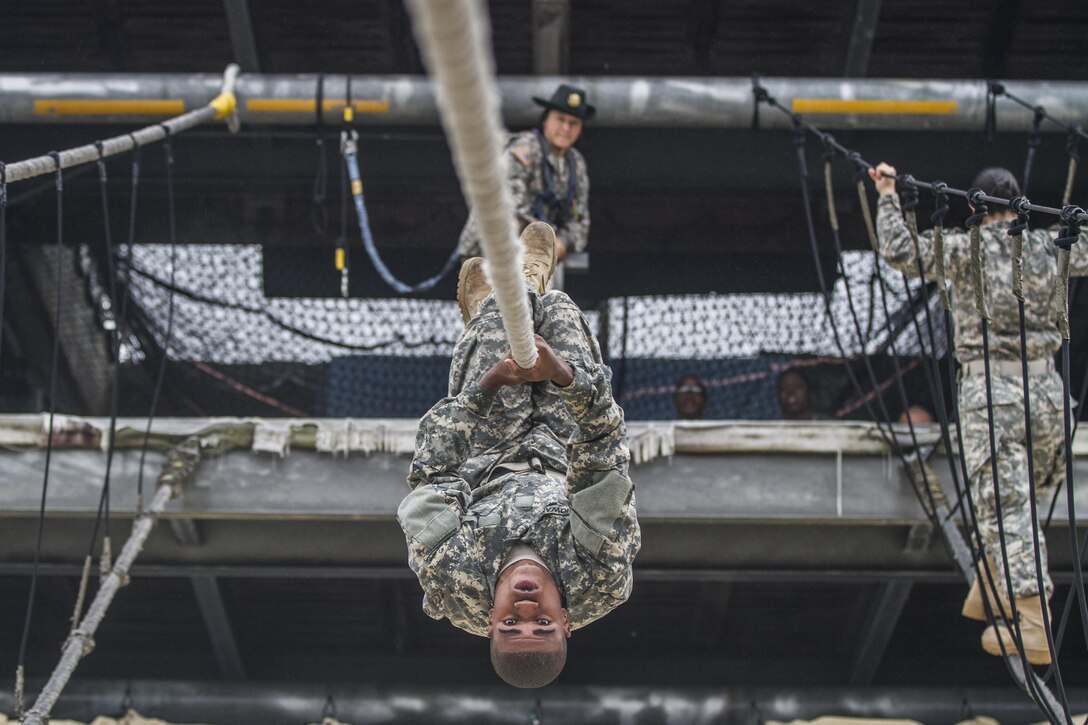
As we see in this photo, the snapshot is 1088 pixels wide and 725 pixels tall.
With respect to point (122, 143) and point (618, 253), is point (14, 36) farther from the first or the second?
point (618, 253)

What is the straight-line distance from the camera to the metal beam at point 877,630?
245 inches

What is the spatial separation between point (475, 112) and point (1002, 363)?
3264 mm

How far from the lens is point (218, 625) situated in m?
6.30

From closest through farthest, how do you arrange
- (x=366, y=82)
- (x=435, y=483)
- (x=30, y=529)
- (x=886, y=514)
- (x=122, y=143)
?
1. (x=435, y=483)
2. (x=122, y=143)
3. (x=886, y=514)
4. (x=30, y=529)
5. (x=366, y=82)

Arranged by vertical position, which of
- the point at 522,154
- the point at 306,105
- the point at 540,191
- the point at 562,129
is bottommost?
A: the point at 540,191

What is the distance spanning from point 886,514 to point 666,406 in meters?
1.69

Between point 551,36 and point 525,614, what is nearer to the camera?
point 525,614

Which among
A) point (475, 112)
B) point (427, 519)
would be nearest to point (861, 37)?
point (427, 519)

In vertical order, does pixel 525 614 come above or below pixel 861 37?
below

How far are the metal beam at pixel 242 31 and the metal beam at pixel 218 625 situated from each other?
2.37 m

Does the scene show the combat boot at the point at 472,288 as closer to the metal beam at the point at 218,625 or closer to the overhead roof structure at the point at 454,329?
the overhead roof structure at the point at 454,329

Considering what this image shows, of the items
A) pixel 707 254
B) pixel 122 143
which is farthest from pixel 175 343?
pixel 707 254

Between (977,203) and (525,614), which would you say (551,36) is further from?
(525,614)

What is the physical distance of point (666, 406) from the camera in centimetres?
632
